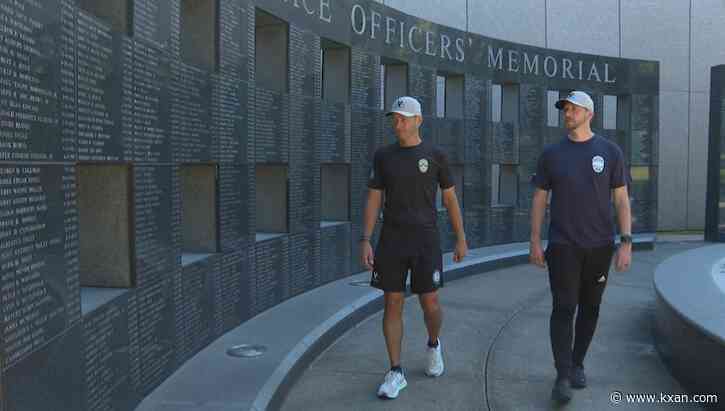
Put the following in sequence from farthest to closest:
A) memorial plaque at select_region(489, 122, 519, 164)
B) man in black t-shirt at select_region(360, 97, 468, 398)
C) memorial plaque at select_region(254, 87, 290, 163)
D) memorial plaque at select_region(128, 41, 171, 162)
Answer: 1. memorial plaque at select_region(489, 122, 519, 164)
2. memorial plaque at select_region(254, 87, 290, 163)
3. man in black t-shirt at select_region(360, 97, 468, 398)
4. memorial plaque at select_region(128, 41, 171, 162)

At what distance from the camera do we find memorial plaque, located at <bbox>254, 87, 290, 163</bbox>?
6094 millimetres

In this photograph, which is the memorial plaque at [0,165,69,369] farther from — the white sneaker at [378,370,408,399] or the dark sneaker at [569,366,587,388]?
the dark sneaker at [569,366,587,388]

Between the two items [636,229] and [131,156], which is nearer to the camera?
[131,156]

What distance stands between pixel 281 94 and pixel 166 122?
246 cm

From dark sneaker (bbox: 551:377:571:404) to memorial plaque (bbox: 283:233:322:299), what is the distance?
10.3 feet

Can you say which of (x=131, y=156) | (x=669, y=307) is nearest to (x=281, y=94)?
(x=131, y=156)

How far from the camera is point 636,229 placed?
14.1 meters

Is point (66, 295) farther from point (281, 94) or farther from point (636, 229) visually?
point (636, 229)

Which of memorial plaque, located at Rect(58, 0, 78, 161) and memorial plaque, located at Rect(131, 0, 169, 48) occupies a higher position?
memorial plaque, located at Rect(131, 0, 169, 48)

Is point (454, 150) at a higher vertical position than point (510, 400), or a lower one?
higher

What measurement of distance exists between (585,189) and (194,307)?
2709 mm

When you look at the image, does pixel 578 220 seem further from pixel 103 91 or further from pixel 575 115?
pixel 103 91

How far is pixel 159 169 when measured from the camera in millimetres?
4125

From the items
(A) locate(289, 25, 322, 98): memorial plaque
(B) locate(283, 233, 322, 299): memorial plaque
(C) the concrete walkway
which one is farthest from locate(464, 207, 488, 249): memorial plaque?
(A) locate(289, 25, 322, 98): memorial plaque
